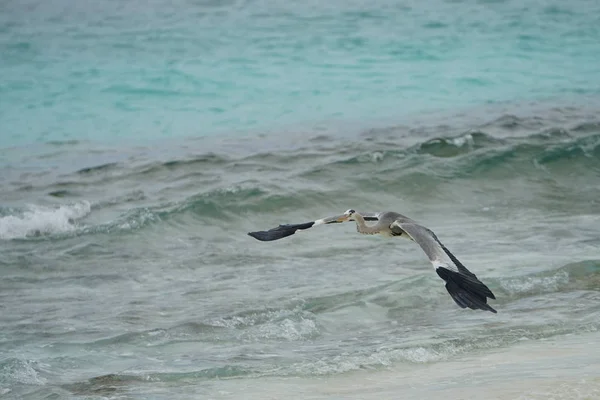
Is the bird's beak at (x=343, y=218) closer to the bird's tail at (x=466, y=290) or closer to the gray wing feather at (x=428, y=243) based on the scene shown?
the gray wing feather at (x=428, y=243)

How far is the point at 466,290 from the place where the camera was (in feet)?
18.9

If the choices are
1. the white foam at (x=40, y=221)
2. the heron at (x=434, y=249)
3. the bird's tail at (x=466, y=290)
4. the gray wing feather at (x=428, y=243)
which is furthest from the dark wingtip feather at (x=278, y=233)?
the white foam at (x=40, y=221)

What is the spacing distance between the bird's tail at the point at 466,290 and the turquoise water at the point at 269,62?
9.85 m

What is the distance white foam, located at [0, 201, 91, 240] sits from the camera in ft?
37.4

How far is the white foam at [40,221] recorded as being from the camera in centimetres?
1141

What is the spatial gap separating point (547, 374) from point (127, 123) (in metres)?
11.2

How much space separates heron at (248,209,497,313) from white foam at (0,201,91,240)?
492cm

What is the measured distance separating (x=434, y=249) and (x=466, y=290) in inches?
24.0

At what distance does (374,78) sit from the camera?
18.4 metres

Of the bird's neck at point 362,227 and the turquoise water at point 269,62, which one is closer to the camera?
the bird's neck at point 362,227

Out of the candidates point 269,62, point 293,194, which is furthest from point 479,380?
point 269,62

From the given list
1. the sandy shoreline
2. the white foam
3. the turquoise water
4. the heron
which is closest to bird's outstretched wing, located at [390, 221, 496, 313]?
the heron

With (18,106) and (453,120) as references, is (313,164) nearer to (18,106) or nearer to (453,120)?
(453,120)

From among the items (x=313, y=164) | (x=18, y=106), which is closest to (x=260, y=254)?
(x=313, y=164)
